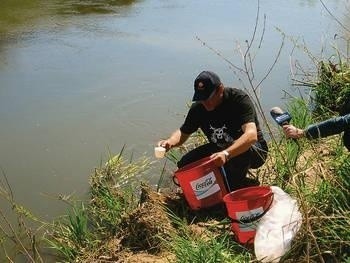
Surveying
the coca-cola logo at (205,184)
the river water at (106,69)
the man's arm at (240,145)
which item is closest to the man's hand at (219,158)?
the man's arm at (240,145)

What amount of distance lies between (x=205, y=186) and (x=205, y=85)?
65 cm

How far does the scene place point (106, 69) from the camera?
7.04m

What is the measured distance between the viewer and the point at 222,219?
335 cm

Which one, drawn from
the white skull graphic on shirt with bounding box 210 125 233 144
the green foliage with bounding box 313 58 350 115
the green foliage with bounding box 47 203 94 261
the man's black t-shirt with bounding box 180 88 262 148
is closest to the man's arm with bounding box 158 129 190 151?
the man's black t-shirt with bounding box 180 88 262 148

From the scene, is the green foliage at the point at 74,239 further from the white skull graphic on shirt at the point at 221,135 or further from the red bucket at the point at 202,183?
the white skull graphic on shirt at the point at 221,135

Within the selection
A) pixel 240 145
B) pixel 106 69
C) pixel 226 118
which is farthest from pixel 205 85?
pixel 106 69

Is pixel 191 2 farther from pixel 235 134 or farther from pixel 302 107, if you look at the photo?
pixel 235 134

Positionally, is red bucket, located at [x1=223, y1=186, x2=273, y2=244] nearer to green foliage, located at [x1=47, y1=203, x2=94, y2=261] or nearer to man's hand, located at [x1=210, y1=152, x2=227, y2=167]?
man's hand, located at [x1=210, y1=152, x2=227, y2=167]

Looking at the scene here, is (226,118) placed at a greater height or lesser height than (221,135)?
greater

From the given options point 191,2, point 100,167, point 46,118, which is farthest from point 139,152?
point 191,2

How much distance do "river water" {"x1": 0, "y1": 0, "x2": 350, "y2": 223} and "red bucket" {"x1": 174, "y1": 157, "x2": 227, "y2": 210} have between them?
2.66 ft

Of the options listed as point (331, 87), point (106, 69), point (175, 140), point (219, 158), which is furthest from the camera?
point (106, 69)

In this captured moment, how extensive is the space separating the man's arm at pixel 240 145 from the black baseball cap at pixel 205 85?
0.34m

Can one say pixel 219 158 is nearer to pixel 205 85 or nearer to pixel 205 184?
pixel 205 184
